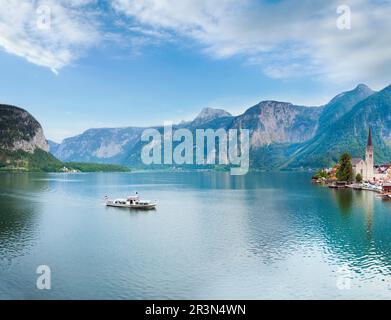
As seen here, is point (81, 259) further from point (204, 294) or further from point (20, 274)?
point (204, 294)

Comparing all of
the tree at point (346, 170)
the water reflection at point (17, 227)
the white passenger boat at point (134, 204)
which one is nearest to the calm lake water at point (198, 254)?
the water reflection at point (17, 227)

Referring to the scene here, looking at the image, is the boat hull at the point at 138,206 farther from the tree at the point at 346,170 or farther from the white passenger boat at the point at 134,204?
the tree at the point at 346,170

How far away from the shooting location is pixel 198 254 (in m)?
52.6

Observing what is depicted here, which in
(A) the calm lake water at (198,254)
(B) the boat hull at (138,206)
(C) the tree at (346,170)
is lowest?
(A) the calm lake water at (198,254)

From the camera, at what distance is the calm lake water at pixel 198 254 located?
39500 millimetres

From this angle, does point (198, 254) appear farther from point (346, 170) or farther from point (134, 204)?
point (346, 170)

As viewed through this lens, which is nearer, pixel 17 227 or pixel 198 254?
pixel 198 254

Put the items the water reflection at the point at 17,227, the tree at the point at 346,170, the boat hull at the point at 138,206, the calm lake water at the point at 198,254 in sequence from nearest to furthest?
the calm lake water at the point at 198,254
the water reflection at the point at 17,227
the boat hull at the point at 138,206
the tree at the point at 346,170

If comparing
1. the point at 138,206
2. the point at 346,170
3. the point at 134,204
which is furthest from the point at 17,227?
the point at 346,170

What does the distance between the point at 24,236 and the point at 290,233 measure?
4235 cm

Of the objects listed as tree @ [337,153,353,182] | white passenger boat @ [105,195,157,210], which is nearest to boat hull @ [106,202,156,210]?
white passenger boat @ [105,195,157,210]

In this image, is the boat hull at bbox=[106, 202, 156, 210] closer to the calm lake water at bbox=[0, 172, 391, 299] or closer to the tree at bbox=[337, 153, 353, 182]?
the calm lake water at bbox=[0, 172, 391, 299]

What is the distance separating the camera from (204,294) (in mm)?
38094
